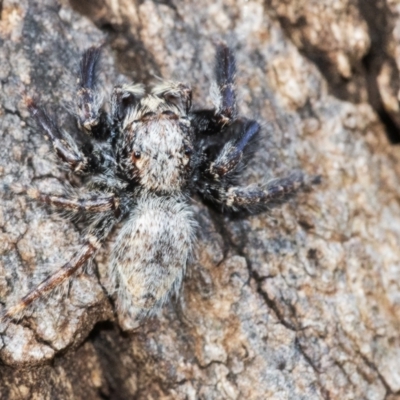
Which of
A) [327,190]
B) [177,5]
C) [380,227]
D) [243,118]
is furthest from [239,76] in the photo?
[380,227]

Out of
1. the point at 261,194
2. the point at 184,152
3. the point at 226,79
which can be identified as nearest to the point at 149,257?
the point at 184,152

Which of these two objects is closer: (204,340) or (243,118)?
(204,340)

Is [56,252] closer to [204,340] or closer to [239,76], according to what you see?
[204,340]

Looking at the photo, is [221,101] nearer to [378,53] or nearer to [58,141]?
[58,141]

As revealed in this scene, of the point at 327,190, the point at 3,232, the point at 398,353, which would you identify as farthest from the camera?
the point at 327,190

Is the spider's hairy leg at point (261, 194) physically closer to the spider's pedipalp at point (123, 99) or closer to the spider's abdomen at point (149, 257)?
the spider's abdomen at point (149, 257)

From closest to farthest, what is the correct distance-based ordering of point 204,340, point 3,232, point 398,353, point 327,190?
1. point 3,232
2. point 204,340
3. point 398,353
4. point 327,190
